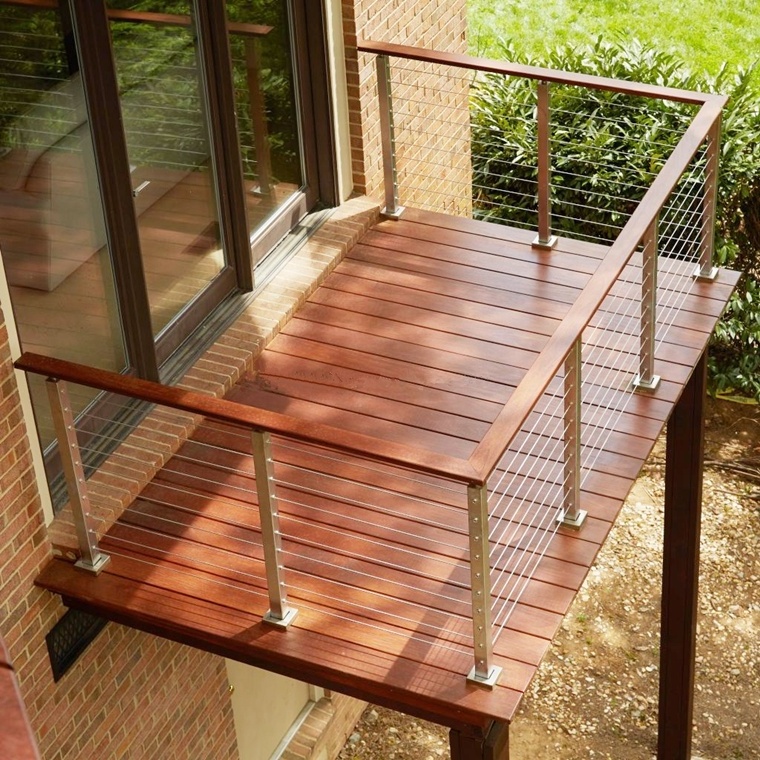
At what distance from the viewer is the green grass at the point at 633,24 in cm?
1234

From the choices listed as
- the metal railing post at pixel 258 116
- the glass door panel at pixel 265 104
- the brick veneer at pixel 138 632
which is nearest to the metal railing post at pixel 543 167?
the brick veneer at pixel 138 632

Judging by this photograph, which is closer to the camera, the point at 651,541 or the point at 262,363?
the point at 262,363

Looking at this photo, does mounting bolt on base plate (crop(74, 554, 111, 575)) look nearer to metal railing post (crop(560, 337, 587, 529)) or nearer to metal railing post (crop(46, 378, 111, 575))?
metal railing post (crop(46, 378, 111, 575))

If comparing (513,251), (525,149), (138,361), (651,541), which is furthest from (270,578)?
(525,149)

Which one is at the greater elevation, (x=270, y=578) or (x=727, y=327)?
(x=270, y=578)

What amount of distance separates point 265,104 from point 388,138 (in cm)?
84

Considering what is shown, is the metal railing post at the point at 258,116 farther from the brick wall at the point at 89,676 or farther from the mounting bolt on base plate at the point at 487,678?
the mounting bolt on base plate at the point at 487,678

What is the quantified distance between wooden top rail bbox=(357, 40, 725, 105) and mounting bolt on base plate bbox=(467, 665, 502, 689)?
3.28 meters

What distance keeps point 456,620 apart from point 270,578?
678mm

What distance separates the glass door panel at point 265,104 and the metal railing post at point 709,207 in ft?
7.00

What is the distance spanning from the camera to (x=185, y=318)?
556 cm

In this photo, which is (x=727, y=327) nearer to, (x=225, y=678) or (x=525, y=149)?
(x=525, y=149)

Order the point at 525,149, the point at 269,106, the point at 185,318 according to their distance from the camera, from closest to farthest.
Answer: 1. the point at 185,318
2. the point at 269,106
3. the point at 525,149

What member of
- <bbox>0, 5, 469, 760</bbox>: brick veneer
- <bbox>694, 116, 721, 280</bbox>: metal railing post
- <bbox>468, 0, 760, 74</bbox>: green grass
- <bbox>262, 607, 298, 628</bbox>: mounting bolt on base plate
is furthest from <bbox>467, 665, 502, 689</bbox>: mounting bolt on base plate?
<bbox>468, 0, 760, 74</bbox>: green grass
